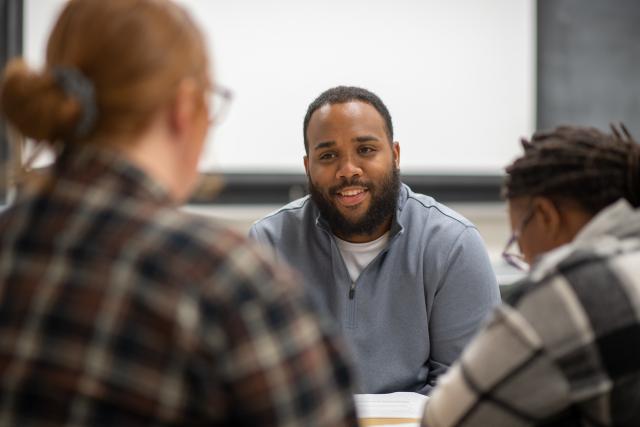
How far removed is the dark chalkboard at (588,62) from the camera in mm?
3799

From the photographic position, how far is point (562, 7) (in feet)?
12.5

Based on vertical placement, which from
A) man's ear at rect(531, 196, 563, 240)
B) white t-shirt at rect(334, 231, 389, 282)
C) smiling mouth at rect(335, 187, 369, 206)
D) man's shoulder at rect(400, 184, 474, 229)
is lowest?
white t-shirt at rect(334, 231, 389, 282)

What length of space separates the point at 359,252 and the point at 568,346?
1.12 meters

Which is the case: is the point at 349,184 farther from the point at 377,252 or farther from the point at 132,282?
the point at 132,282

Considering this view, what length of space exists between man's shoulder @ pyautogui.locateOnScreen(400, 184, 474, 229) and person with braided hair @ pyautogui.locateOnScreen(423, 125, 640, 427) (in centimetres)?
92

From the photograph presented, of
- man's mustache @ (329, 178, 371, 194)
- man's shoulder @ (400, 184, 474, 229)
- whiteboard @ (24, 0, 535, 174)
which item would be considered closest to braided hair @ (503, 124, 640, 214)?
Result: man's shoulder @ (400, 184, 474, 229)

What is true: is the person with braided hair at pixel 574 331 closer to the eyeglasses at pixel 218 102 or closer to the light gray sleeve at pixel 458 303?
the eyeglasses at pixel 218 102

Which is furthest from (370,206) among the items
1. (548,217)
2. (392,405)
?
(548,217)

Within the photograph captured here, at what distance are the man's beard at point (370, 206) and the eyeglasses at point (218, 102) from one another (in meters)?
1.22

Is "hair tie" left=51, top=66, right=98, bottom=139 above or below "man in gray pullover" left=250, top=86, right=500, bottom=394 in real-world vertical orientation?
above

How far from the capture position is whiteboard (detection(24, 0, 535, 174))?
341 cm

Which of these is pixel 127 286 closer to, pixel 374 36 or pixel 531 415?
pixel 531 415

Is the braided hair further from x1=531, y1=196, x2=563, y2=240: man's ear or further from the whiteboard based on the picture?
the whiteboard

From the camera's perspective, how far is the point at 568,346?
3.38ft
